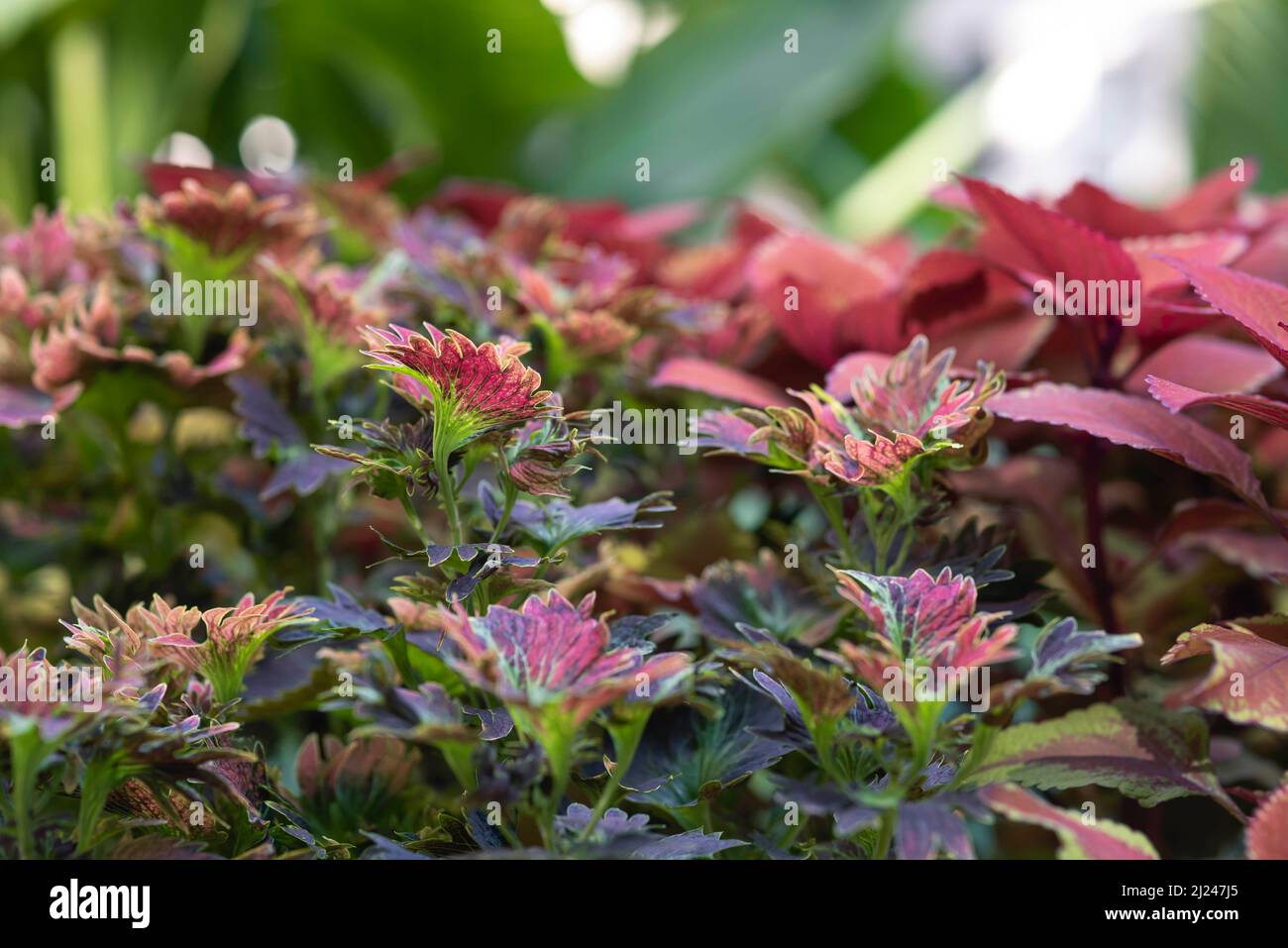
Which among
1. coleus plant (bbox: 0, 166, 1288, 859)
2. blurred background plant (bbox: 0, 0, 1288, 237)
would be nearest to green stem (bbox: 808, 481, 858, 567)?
coleus plant (bbox: 0, 166, 1288, 859)

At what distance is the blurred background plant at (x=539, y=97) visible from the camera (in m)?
1.74

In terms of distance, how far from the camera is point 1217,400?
0.50 meters

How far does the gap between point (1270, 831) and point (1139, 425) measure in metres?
0.21

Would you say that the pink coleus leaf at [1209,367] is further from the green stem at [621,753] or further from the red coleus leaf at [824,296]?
the green stem at [621,753]

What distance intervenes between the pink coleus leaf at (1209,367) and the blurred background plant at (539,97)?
96 centimetres

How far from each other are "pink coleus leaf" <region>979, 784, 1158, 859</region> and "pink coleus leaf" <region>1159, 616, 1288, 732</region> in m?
0.07

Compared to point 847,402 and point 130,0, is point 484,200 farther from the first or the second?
point 130,0

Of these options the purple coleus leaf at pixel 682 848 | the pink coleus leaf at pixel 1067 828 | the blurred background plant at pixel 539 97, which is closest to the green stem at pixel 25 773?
the purple coleus leaf at pixel 682 848

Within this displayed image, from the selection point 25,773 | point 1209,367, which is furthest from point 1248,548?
point 25,773

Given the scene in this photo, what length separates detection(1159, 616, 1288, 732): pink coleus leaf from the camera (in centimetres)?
46

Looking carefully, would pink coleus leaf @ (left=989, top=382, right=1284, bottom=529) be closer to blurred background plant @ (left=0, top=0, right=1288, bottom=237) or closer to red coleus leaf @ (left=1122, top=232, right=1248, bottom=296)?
red coleus leaf @ (left=1122, top=232, right=1248, bottom=296)

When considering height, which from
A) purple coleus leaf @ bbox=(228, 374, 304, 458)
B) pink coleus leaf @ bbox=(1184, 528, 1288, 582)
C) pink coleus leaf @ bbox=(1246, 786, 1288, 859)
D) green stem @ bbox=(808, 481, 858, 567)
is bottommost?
pink coleus leaf @ bbox=(1246, 786, 1288, 859)

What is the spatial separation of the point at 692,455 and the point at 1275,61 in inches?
51.2
